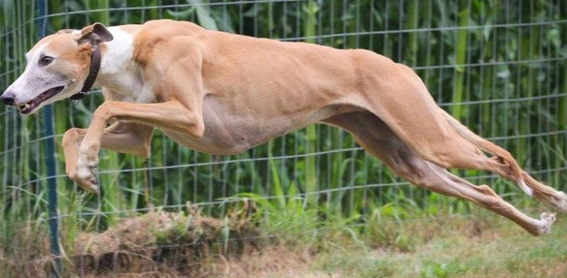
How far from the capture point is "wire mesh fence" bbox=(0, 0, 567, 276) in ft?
23.9

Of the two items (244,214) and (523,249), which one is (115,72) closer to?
(244,214)

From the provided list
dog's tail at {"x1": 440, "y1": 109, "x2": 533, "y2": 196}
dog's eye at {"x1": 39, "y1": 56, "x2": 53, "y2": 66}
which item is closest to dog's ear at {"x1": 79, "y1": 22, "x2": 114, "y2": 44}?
dog's eye at {"x1": 39, "y1": 56, "x2": 53, "y2": 66}

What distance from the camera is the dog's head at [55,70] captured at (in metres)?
5.85

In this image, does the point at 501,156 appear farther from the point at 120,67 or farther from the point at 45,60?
the point at 45,60

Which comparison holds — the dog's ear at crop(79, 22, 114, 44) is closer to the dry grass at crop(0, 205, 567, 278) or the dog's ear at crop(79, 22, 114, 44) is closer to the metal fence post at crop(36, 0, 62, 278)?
the metal fence post at crop(36, 0, 62, 278)

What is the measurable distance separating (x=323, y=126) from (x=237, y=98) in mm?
2037

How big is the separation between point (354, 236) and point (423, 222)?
63cm

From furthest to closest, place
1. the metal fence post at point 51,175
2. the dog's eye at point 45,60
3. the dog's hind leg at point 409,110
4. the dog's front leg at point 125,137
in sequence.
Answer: the metal fence post at point 51,175 → the dog's hind leg at point 409,110 → the dog's front leg at point 125,137 → the dog's eye at point 45,60

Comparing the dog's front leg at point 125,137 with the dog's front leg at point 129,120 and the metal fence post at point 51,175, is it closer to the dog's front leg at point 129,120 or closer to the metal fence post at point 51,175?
the dog's front leg at point 129,120

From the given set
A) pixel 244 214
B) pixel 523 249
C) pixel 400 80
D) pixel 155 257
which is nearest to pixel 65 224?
pixel 155 257

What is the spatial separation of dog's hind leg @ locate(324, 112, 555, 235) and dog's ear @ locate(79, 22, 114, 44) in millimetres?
1531

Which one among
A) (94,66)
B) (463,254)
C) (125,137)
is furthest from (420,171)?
(94,66)

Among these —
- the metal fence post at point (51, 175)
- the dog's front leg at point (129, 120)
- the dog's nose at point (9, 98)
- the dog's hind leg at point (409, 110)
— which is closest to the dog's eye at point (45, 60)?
the dog's nose at point (9, 98)

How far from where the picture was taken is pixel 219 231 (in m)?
7.39
